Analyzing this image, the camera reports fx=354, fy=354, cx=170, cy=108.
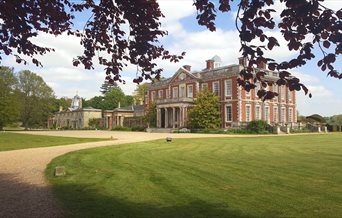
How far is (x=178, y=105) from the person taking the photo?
4762 cm

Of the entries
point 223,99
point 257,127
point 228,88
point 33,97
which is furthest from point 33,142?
point 33,97

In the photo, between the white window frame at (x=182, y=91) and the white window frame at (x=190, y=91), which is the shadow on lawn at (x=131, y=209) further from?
the white window frame at (x=182, y=91)

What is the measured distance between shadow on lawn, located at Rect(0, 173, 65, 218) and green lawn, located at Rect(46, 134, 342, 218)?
269 millimetres

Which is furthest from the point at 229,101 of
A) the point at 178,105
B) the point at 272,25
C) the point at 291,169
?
the point at 272,25

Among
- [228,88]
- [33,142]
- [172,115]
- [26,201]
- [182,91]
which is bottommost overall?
[26,201]

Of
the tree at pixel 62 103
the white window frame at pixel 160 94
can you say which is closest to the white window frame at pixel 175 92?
the white window frame at pixel 160 94

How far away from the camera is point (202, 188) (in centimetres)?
779

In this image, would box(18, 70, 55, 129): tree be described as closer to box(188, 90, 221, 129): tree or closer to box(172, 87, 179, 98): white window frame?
box(172, 87, 179, 98): white window frame

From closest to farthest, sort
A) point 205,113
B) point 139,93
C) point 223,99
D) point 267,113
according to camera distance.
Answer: point 205,113, point 223,99, point 267,113, point 139,93

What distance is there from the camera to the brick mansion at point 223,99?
144 ft

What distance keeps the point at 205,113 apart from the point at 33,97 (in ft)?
130

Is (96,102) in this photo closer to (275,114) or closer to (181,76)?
(181,76)

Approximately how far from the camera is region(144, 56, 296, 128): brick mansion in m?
44.0

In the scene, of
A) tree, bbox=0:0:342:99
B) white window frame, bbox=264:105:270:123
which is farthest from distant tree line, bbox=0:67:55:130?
tree, bbox=0:0:342:99
